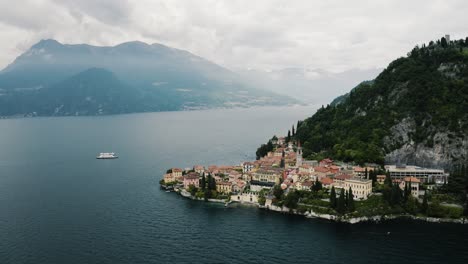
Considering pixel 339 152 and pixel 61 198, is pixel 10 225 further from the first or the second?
pixel 339 152

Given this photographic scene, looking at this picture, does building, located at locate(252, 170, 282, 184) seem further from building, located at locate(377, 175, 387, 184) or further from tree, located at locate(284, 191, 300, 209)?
building, located at locate(377, 175, 387, 184)

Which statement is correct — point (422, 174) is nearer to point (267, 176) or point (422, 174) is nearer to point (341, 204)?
point (341, 204)

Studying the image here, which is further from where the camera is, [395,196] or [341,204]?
[395,196]

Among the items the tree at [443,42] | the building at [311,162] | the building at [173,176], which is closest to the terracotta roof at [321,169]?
the building at [311,162]

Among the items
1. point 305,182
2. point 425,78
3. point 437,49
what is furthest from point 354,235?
point 437,49

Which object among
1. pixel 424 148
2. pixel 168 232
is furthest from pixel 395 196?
pixel 168 232

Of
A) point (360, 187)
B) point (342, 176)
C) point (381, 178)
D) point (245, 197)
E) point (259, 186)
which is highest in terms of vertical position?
point (342, 176)
